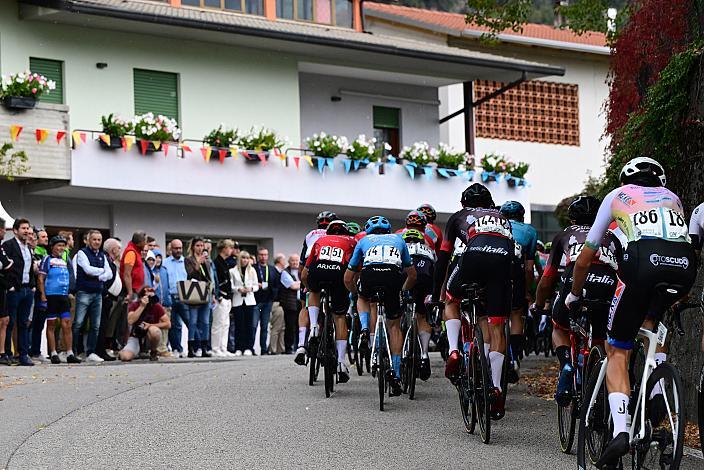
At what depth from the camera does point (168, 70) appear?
3322 centimetres

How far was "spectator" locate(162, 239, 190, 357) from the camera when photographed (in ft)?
76.8

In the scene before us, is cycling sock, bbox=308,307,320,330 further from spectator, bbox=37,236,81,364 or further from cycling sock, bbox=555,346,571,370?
spectator, bbox=37,236,81,364

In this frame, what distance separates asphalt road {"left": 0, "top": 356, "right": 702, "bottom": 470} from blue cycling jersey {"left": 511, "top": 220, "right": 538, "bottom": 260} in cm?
159

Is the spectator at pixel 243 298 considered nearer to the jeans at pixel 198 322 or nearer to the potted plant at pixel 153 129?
the jeans at pixel 198 322

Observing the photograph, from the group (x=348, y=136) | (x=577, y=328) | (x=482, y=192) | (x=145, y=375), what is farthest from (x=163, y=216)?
(x=577, y=328)

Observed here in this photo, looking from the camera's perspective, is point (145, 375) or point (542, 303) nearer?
point (542, 303)

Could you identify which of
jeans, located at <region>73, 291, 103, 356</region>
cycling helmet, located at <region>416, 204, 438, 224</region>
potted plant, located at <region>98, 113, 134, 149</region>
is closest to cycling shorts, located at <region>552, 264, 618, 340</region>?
cycling helmet, located at <region>416, 204, 438, 224</region>

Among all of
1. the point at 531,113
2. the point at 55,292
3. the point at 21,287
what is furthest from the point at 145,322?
the point at 531,113

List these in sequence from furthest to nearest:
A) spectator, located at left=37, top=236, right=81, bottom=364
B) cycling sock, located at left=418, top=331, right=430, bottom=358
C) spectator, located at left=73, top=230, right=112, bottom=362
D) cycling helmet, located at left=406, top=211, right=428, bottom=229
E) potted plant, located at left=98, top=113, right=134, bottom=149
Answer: potted plant, located at left=98, top=113, right=134, bottom=149 → spectator, located at left=73, top=230, right=112, bottom=362 → spectator, located at left=37, top=236, right=81, bottom=364 → cycling helmet, located at left=406, top=211, right=428, bottom=229 → cycling sock, located at left=418, top=331, right=430, bottom=358

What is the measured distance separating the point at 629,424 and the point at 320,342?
7.28m

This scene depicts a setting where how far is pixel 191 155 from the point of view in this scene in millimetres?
30812

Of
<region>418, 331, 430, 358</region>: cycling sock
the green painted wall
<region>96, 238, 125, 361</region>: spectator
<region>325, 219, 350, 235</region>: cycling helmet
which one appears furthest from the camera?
the green painted wall

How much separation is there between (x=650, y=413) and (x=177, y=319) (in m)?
16.1

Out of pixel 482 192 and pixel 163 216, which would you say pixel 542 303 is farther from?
pixel 163 216
